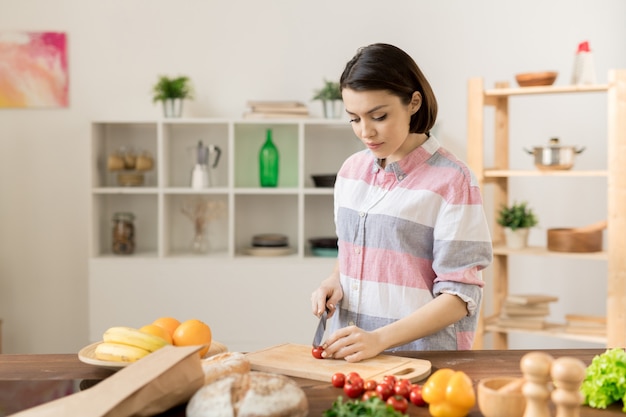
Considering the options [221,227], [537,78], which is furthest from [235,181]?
[537,78]

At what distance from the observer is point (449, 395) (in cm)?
132

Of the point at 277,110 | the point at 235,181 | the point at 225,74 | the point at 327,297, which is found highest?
the point at 225,74

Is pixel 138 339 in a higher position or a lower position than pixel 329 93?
lower

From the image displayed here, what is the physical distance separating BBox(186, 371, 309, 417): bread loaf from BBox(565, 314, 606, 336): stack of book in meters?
2.86

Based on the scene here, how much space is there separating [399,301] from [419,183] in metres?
0.31

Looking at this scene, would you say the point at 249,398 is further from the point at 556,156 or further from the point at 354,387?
the point at 556,156

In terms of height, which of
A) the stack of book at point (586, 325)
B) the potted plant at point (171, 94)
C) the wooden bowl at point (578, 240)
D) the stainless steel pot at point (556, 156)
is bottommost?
the stack of book at point (586, 325)

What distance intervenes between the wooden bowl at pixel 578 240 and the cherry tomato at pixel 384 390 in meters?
2.69

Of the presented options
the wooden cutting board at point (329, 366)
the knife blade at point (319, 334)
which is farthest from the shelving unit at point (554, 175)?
the wooden cutting board at point (329, 366)

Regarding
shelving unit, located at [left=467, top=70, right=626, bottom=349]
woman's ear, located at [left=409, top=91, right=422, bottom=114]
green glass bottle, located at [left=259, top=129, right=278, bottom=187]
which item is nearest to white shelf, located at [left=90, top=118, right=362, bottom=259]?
green glass bottle, located at [left=259, top=129, right=278, bottom=187]

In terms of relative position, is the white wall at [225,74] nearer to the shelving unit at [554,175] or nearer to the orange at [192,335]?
the shelving unit at [554,175]

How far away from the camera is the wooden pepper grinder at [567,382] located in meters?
1.14

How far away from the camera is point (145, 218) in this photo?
4566 mm

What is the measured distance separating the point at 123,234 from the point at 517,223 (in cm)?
213
